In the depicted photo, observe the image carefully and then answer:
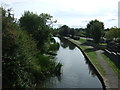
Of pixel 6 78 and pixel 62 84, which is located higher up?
pixel 6 78

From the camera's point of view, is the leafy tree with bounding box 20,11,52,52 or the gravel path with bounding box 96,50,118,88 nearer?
the gravel path with bounding box 96,50,118,88

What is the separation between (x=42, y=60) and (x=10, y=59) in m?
7.19

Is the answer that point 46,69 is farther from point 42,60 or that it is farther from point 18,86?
point 18,86

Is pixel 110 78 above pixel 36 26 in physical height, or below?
below

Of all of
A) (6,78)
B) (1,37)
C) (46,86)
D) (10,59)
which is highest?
(1,37)

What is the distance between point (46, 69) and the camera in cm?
2111

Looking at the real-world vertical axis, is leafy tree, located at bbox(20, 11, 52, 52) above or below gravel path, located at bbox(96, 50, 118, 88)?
above

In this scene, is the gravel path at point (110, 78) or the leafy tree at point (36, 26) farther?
the leafy tree at point (36, 26)

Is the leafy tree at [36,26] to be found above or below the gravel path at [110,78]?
above

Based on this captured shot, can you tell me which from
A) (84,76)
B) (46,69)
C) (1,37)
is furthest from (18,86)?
(84,76)

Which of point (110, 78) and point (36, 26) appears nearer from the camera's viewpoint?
point (110, 78)

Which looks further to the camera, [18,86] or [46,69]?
[46,69]

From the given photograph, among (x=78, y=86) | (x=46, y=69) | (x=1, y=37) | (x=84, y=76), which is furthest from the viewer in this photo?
(x=84, y=76)

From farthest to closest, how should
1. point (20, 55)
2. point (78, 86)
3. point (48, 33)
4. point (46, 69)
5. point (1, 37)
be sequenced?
A: 1. point (48, 33)
2. point (46, 69)
3. point (78, 86)
4. point (20, 55)
5. point (1, 37)
